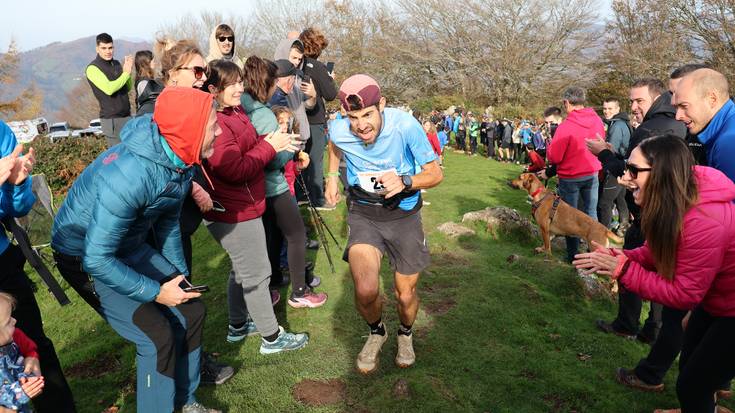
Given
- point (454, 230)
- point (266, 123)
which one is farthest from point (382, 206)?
point (454, 230)

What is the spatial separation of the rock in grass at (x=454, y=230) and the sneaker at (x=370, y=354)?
418 centimetres

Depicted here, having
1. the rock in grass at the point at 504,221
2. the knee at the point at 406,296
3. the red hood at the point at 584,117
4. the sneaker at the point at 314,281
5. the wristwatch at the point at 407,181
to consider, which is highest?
the wristwatch at the point at 407,181

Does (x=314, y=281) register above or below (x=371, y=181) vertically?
below

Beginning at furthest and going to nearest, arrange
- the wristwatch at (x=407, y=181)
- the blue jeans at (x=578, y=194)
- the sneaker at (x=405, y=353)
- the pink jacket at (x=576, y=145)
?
the blue jeans at (x=578, y=194), the pink jacket at (x=576, y=145), the sneaker at (x=405, y=353), the wristwatch at (x=407, y=181)

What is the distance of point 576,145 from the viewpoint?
21.4 feet

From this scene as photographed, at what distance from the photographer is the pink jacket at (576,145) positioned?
259 inches

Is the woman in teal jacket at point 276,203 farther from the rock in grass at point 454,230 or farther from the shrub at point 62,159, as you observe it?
the shrub at point 62,159

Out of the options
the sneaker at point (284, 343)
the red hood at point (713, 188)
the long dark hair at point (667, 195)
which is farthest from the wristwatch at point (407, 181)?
the red hood at point (713, 188)

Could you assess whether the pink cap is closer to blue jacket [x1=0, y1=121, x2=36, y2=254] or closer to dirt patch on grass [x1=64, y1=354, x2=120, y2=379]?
blue jacket [x1=0, y1=121, x2=36, y2=254]

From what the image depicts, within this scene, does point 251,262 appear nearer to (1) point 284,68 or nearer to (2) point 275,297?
(2) point 275,297

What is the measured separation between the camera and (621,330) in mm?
4547

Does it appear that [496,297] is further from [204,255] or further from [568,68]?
[568,68]

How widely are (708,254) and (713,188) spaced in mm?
374

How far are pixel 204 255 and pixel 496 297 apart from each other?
4472 mm
